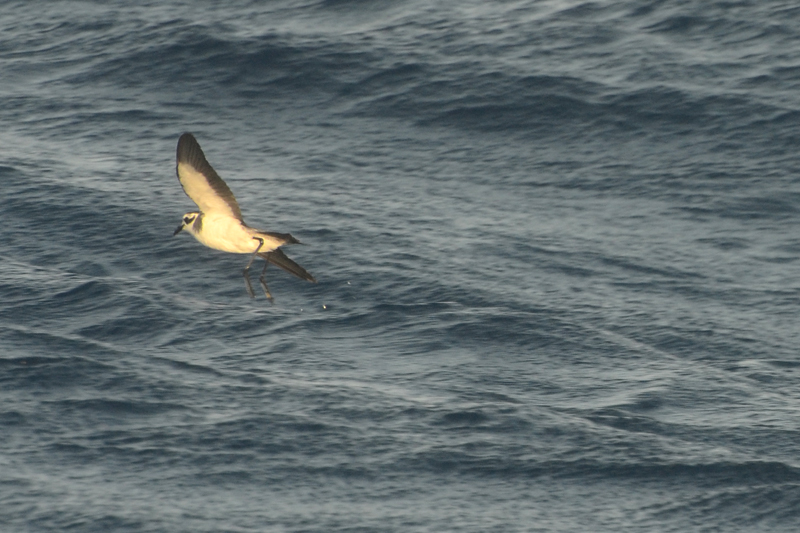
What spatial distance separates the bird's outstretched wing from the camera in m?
17.9

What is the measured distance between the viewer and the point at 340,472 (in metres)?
17.1

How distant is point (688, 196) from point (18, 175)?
12.3 metres

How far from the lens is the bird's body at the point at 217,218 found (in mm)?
18000

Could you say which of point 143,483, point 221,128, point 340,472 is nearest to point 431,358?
point 340,472

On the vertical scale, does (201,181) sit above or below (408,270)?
above

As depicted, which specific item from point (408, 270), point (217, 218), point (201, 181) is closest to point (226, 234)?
point (217, 218)

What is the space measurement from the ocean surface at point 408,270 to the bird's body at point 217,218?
1.83 metres

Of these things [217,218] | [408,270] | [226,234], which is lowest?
[408,270]

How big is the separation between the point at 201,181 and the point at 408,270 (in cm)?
485

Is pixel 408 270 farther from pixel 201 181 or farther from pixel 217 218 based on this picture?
pixel 201 181

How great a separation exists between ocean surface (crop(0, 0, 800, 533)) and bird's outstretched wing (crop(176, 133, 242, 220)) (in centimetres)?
237

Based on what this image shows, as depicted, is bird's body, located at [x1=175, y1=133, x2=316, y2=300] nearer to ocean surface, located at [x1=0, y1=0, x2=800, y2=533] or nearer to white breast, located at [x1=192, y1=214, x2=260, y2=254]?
white breast, located at [x1=192, y1=214, x2=260, y2=254]

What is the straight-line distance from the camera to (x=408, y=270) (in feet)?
72.2

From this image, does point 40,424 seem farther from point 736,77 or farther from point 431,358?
point 736,77
